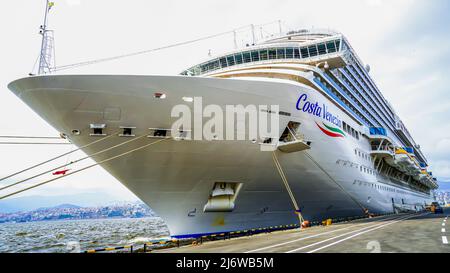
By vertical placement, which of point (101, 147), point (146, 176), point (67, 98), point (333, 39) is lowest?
point (146, 176)

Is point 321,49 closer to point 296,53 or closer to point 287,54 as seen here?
point 296,53

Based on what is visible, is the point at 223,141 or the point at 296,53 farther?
the point at 296,53

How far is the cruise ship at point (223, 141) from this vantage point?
35.5ft

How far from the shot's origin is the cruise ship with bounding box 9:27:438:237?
10.8 metres

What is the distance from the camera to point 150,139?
11594 mm

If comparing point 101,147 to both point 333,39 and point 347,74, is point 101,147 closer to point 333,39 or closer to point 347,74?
point 333,39

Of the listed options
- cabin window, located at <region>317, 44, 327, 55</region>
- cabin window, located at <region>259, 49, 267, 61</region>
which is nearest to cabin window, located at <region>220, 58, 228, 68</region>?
cabin window, located at <region>259, 49, 267, 61</region>

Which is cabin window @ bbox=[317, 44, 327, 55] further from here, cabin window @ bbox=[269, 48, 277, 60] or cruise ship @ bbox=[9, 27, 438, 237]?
cabin window @ bbox=[269, 48, 277, 60]

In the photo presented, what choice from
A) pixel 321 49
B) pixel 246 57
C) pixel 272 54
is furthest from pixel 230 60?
pixel 321 49

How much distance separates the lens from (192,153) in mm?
12258

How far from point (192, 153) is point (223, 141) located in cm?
140

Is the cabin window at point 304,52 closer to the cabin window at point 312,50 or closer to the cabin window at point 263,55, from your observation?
the cabin window at point 312,50
